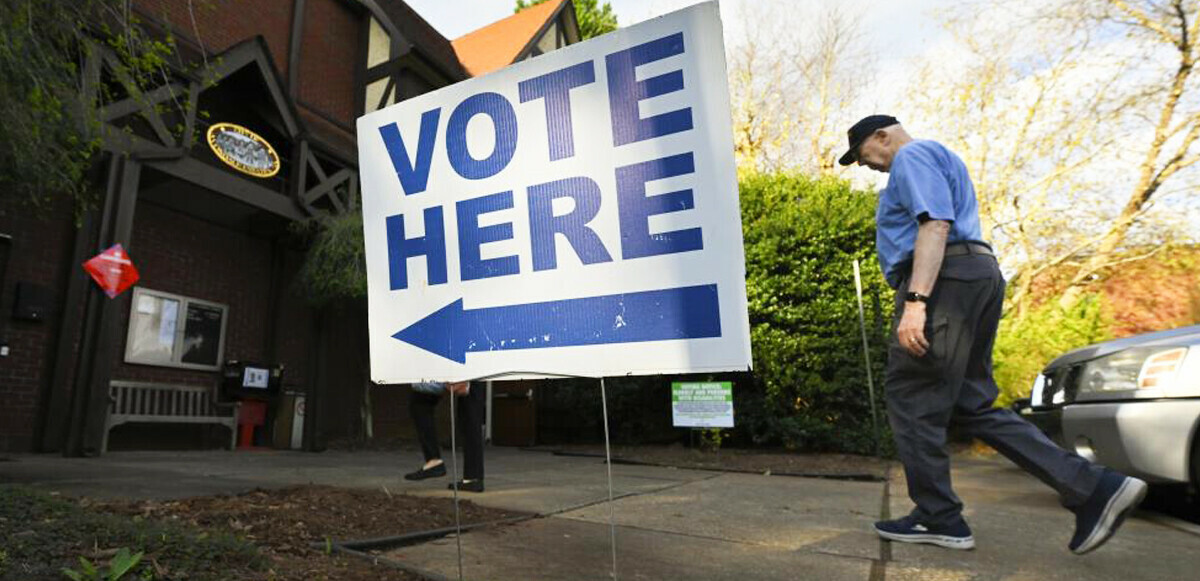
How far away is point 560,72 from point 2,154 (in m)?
4.54

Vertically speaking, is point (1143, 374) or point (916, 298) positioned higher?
point (916, 298)

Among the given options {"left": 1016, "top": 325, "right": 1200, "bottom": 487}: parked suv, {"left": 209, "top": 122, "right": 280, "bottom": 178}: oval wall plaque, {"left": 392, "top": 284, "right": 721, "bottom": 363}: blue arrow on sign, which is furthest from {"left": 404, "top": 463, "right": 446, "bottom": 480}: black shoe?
{"left": 209, "top": 122, "right": 280, "bottom": 178}: oval wall plaque

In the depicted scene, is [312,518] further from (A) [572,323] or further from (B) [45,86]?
(B) [45,86]

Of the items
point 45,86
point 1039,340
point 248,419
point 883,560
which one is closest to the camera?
point 883,560

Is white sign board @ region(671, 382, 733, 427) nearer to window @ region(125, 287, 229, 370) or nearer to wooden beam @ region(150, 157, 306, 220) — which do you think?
wooden beam @ region(150, 157, 306, 220)

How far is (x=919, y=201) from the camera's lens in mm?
2570

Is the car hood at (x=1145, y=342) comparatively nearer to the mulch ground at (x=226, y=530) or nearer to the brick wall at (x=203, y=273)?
the mulch ground at (x=226, y=530)

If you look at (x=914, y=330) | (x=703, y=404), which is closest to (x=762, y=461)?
(x=703, y=404)

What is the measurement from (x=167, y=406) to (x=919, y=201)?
876cm

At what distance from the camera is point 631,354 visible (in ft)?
5.53

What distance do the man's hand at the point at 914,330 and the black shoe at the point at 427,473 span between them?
3.42 metres

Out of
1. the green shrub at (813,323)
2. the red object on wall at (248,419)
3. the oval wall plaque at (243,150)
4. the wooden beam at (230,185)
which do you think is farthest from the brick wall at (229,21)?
the green shrub at (813,323)

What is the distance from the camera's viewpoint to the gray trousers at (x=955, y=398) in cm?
Result: 254

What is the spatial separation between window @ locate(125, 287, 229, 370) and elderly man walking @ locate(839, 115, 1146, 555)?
8509 mm
